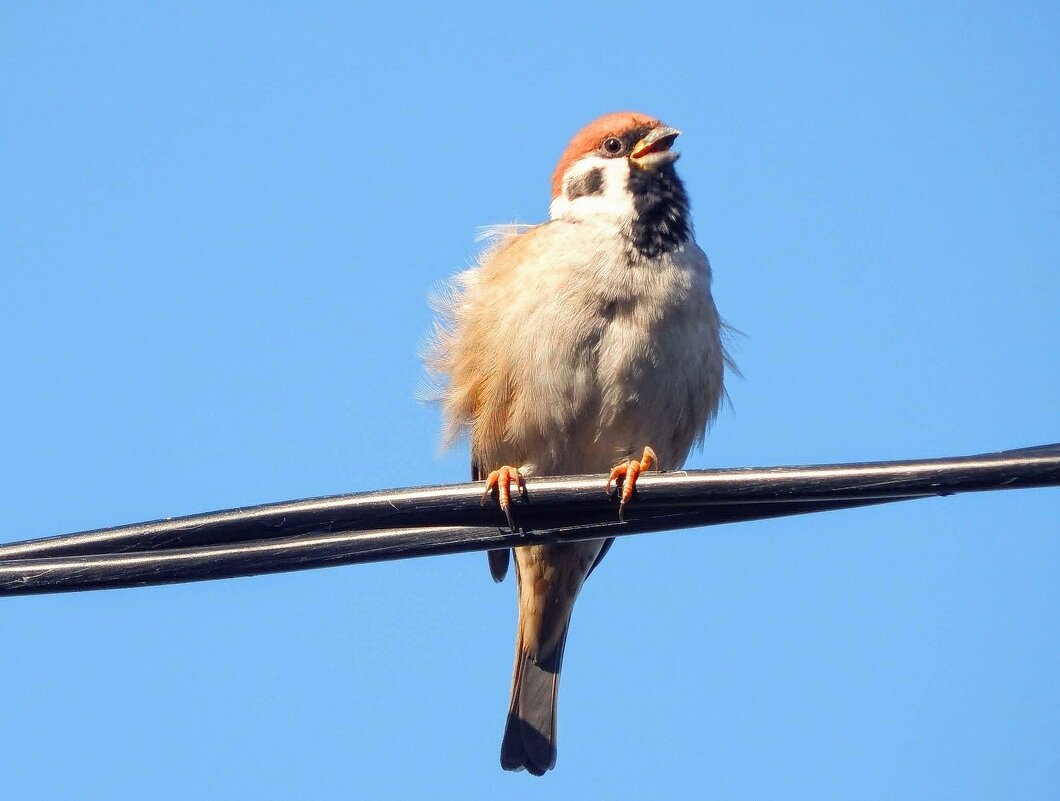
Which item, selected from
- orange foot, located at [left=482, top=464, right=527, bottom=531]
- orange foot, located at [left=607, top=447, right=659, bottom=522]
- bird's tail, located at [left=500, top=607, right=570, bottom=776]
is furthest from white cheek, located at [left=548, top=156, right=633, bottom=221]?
orange foot, located at [left=482, top=464, right=527, bottom=531]

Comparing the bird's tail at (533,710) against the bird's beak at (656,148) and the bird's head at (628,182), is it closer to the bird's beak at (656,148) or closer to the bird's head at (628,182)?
the bird's head at (628,182)

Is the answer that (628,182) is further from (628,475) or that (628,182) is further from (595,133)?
(628,475)

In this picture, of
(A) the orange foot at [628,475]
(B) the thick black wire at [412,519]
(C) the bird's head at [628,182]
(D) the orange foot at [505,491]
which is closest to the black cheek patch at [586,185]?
(C) the bird's head at [628,182]

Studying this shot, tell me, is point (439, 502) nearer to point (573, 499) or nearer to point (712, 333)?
point (573, 499)

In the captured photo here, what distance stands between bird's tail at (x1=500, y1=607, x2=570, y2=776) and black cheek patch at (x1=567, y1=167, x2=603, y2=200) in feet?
5.86

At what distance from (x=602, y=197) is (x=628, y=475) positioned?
188cm

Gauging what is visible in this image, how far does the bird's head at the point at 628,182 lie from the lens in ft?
16.9

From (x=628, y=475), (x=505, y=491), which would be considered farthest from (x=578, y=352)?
(x=505, y=491)

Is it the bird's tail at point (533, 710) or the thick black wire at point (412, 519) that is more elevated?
the bird's tail at point (533, 710)

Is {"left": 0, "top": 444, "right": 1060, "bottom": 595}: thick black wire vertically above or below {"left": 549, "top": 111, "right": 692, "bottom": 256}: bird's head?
below

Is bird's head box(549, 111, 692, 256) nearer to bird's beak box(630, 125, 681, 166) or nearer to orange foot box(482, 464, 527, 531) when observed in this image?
bird's beak box(630, 125, 681, 166)

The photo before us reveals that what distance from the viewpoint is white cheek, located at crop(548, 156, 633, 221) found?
5203 millimetres

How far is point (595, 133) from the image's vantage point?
18.3 ft

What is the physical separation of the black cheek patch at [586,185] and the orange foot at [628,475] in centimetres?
118
